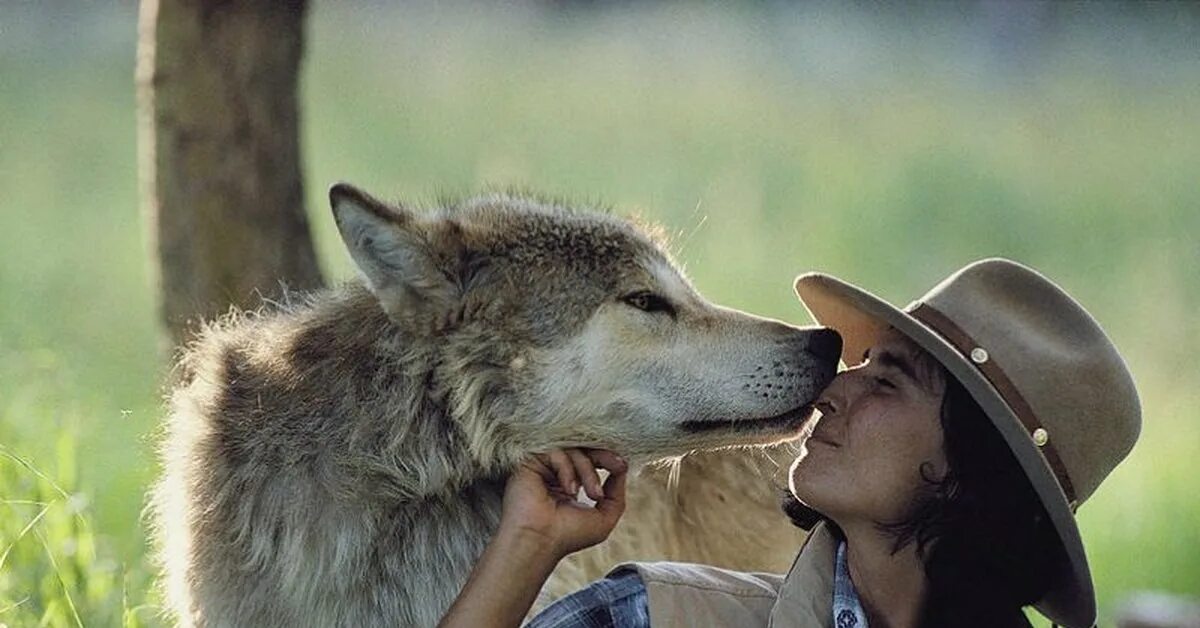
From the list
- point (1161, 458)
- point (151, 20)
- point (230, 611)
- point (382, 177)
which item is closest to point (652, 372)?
point (230, 611)

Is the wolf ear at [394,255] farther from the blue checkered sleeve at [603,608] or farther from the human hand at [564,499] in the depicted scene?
the blue checkered sleeve at [603,608]

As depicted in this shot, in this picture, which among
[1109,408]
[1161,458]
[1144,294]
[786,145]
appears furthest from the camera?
[786,145]

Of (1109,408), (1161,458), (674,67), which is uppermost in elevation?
(1109,408)

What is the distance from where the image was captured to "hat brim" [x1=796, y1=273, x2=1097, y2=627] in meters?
3.54

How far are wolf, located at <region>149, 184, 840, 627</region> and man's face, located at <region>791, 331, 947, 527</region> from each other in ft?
0.60

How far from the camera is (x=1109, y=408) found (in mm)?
3637

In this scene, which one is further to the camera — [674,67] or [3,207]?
[674,67]

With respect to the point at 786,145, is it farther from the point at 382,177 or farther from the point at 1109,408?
the point at 1109,408

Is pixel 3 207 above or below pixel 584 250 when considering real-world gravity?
below

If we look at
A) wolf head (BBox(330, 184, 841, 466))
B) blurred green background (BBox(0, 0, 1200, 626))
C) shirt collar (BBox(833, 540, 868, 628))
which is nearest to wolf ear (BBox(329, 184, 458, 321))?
wolf head (BBox(330, 184, 841, 466))

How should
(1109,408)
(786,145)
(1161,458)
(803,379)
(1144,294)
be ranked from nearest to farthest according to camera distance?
(1109,408)
(803,379)
(1161,458)
(1144,294)
(786,145)

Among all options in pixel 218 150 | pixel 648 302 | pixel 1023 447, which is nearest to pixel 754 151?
pixel 218 150

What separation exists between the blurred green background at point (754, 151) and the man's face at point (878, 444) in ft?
13.9

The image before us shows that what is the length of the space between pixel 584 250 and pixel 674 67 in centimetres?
1088
